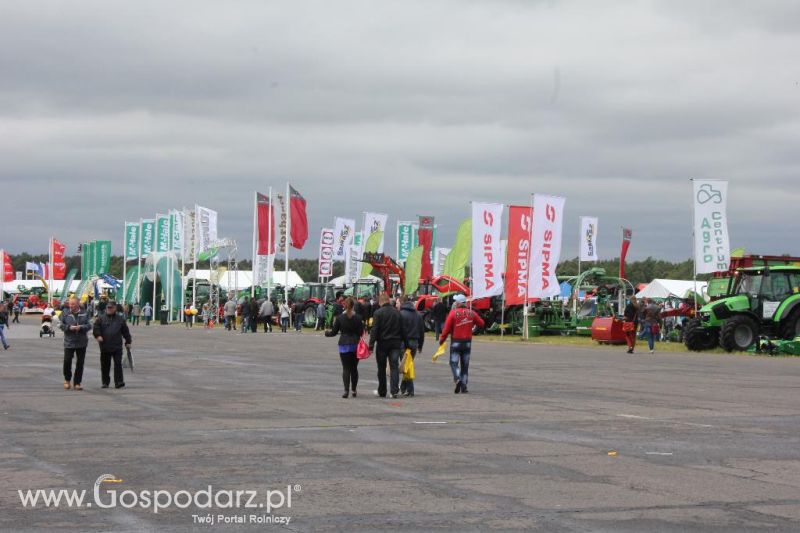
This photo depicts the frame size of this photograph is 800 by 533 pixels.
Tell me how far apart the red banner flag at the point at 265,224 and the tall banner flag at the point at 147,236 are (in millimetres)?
14656

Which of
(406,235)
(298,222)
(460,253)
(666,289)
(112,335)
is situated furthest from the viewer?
(406,235)

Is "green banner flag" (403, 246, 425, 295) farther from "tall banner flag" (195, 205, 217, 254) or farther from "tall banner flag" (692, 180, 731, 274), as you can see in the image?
"tall banner flag" (195, 205, 217, 254)

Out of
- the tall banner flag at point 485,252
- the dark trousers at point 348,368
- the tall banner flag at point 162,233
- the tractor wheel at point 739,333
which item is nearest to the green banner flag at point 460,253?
the tall banner flag at point 485,252

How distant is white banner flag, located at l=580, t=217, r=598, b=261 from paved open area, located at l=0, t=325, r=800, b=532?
36.6 metres

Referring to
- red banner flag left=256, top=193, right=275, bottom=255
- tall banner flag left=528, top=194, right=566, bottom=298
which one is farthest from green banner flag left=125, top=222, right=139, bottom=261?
tall banner flag left=528, top=194, right=566, bottom=298

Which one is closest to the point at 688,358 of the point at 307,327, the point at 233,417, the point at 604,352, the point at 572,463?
the point at 604,352

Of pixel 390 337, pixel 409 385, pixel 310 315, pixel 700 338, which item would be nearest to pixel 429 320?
pixel 310 315

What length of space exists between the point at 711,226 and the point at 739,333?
16.2 feet

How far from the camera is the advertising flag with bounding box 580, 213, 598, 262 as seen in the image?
61219mm

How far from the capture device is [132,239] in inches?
3029

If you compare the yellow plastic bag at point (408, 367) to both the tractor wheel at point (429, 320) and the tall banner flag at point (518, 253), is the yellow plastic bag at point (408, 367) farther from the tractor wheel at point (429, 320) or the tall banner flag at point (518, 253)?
the tractor wheel at point (429, 320)

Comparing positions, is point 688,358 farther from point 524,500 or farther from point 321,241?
point 321,241

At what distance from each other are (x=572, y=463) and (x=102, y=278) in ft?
249

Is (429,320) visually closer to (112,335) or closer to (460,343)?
(460,343)
